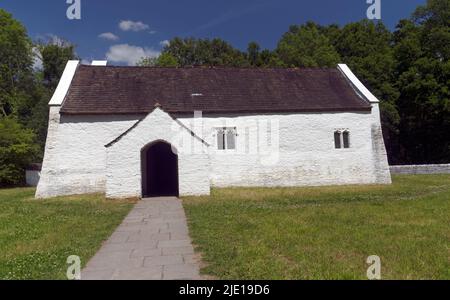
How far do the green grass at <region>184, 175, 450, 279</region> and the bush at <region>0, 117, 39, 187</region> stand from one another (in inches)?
654

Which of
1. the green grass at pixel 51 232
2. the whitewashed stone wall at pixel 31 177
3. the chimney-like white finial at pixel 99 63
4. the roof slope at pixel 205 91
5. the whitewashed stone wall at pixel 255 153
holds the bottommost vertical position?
the green grass at pixel 51 232

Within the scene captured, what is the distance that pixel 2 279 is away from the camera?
223 inches

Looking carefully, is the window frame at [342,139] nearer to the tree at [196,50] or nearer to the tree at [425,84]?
the tree at [425,84]

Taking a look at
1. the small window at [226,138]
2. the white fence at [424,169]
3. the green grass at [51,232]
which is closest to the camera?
the green grass at [51,232]

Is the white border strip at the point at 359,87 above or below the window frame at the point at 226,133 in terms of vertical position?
above

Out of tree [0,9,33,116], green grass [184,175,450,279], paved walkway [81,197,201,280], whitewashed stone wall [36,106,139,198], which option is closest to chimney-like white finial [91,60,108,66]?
whitewashed stone wall [36,106,139,198]

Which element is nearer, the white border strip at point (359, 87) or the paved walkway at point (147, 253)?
the paved walkway at point (147, 253)

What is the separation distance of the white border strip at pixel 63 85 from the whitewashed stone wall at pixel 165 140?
210 inches

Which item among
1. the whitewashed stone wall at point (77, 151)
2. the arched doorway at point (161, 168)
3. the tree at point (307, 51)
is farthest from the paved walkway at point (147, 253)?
the tree at point (307, 51)

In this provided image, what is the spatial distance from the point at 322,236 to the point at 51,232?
714 cm

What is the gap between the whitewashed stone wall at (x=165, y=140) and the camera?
16.1 meters

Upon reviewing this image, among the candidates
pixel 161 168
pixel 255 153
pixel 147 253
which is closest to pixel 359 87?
pixel 255 153

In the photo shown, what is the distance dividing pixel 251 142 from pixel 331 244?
43.2 ft
